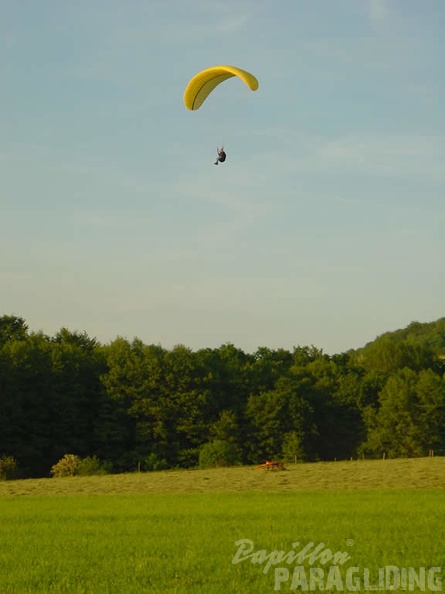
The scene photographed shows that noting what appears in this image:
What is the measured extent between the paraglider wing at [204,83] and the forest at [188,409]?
133 ft

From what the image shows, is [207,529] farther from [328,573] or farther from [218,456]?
[218,456]

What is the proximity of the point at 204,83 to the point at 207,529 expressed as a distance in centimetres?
1381

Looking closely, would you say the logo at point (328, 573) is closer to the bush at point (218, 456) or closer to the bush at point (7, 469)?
the bush at point (7, 469)

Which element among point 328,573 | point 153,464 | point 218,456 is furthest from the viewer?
point 153,464

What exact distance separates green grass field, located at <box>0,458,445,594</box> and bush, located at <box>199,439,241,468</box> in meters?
24.4

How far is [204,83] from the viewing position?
2697cm

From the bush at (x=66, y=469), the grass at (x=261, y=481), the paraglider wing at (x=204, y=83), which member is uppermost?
the paraglider wing at (x=204, y=83)

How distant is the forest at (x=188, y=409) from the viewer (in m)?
72.9

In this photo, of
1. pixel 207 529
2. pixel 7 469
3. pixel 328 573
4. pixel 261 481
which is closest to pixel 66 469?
pixel 7 469

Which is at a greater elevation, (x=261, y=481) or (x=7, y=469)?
(x=7, y=469)

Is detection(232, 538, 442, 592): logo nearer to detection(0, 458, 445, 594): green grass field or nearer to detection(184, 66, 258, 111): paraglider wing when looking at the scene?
detection(0, 458, 445, 594): green grass field

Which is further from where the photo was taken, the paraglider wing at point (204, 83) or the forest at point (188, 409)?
the forest at point (188, 409)

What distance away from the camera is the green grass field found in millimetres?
14750

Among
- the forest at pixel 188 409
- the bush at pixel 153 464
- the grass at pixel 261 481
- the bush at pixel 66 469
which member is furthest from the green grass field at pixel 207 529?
the bush at pixel 153 464
